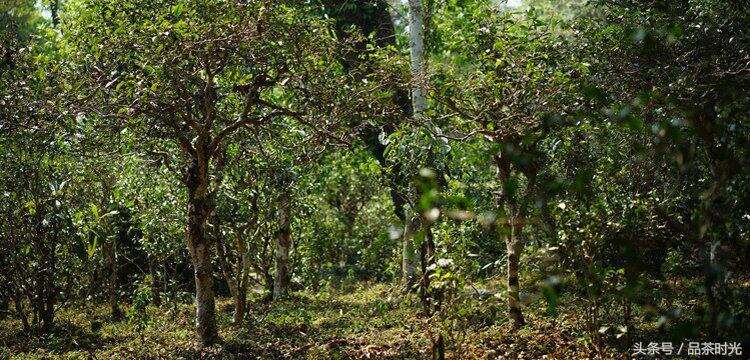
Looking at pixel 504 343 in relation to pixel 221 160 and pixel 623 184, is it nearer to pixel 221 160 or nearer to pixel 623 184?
pixel 623 184

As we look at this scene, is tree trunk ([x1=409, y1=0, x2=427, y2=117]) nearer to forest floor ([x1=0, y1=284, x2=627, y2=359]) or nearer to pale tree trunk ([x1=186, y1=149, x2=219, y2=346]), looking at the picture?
forest floor ([x1=0, y1=284, x2=627, y2=359])

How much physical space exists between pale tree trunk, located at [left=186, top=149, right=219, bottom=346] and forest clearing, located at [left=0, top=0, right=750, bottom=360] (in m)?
0.03

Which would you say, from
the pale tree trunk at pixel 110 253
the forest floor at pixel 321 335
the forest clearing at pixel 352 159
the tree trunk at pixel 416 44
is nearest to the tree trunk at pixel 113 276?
the pale tree trunk at pixel 110 253

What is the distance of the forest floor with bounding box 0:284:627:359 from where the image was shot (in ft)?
26.9

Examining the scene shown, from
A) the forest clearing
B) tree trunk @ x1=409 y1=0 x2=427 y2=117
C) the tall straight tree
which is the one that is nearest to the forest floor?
the forest clearing

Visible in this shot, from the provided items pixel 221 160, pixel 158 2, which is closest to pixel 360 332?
pixel 221 160

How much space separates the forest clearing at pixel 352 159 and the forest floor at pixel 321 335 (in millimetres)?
59

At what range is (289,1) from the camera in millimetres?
8531

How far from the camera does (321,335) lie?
1073 centimetres

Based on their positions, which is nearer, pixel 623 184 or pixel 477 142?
pixel 623 184

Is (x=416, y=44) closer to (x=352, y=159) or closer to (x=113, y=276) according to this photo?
(x=352, y=159)

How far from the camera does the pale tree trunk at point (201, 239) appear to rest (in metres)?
8.98

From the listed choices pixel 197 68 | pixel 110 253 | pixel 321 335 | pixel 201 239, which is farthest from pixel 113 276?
pixel 197 68

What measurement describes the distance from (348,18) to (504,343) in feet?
31.3
